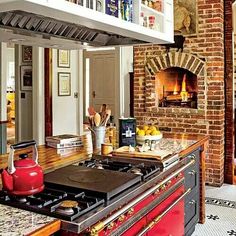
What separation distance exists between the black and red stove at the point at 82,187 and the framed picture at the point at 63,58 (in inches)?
170

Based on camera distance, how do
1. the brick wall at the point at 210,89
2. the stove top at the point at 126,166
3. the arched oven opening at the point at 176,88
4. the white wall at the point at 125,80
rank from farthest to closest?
the white wall at the point at 125,80
the arched oven opening at the point at 176,88
the brick wall at the point at 210,89
the stove top at the point at 126,166

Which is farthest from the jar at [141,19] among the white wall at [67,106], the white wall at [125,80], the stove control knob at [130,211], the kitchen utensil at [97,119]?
the white wall at [125,80]

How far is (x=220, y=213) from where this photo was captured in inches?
148

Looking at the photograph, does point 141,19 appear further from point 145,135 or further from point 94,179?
point 94,179

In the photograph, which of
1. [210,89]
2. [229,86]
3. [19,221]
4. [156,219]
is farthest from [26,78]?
[19,221]

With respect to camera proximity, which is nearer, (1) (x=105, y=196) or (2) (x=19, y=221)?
(2) (x=19, y=221)

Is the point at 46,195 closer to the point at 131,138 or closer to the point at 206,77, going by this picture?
the point at 131,138

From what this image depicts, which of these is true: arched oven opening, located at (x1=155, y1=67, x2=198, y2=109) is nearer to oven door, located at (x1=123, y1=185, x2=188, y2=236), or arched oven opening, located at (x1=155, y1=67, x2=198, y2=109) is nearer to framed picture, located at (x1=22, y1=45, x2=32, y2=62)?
framed picture, located at (x1=22, y1=45, x2=32, y2=62)

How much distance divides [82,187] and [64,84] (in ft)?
16.0

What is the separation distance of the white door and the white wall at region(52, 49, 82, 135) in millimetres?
1983

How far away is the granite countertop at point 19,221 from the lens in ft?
3.91

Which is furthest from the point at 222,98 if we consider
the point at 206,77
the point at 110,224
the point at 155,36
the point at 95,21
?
the point at 110,224

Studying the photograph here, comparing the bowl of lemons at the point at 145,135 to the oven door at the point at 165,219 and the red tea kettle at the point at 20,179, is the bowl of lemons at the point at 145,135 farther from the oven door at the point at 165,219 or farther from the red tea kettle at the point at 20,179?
the red tea kettle at the point at 20,179

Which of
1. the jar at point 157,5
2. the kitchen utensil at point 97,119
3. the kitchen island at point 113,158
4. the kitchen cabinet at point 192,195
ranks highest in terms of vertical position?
the jar at point 157,5
